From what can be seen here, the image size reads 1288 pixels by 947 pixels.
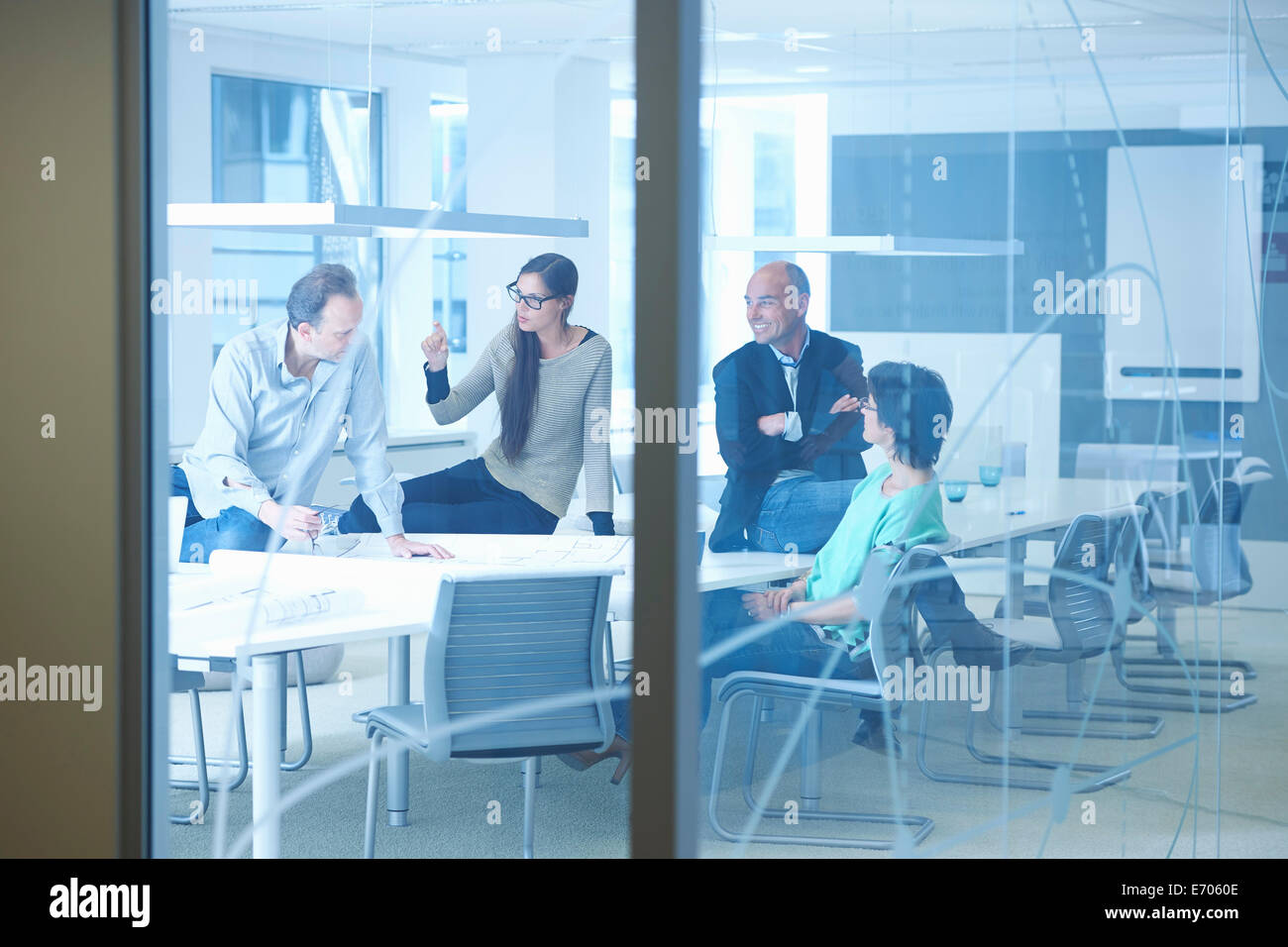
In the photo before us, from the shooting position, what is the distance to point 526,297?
142 inches

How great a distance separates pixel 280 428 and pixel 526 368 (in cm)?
63

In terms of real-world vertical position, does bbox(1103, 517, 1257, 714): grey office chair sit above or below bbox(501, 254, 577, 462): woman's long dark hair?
below

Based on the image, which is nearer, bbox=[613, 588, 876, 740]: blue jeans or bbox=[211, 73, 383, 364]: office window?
bbox=[613, 588, 876, 740]: blue jeans

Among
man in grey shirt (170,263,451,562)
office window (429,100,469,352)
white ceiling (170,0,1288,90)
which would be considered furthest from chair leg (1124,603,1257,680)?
office window (429,100,469,352)

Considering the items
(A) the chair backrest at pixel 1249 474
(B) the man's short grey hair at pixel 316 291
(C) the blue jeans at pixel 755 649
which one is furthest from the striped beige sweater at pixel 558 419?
(A) the chair backrest at pixel 1249 474

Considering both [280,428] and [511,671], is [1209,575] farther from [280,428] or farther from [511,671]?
[280,428]

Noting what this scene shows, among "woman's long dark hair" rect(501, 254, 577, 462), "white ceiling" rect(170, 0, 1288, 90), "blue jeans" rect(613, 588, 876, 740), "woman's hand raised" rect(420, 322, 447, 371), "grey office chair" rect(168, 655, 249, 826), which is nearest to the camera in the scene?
"white ceiling" rect(170, 0, 1288, 90)

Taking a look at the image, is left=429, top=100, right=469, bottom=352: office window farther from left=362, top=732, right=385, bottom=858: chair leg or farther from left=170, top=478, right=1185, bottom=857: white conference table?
left=362, top=732, right=385, bottom=858: chair leg

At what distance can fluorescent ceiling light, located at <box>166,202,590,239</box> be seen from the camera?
11.4 ft

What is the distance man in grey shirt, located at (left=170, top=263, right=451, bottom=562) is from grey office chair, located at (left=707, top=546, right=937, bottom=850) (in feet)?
3.56

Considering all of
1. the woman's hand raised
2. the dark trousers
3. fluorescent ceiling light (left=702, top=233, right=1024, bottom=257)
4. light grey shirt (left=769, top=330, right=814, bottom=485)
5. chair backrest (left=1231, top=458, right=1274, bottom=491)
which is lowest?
the dark trousers

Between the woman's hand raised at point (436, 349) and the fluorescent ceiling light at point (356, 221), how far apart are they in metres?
0.27

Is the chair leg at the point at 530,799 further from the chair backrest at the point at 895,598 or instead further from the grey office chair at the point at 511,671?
the chair backrest at the point at 895,598

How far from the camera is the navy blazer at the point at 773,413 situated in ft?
8.30
